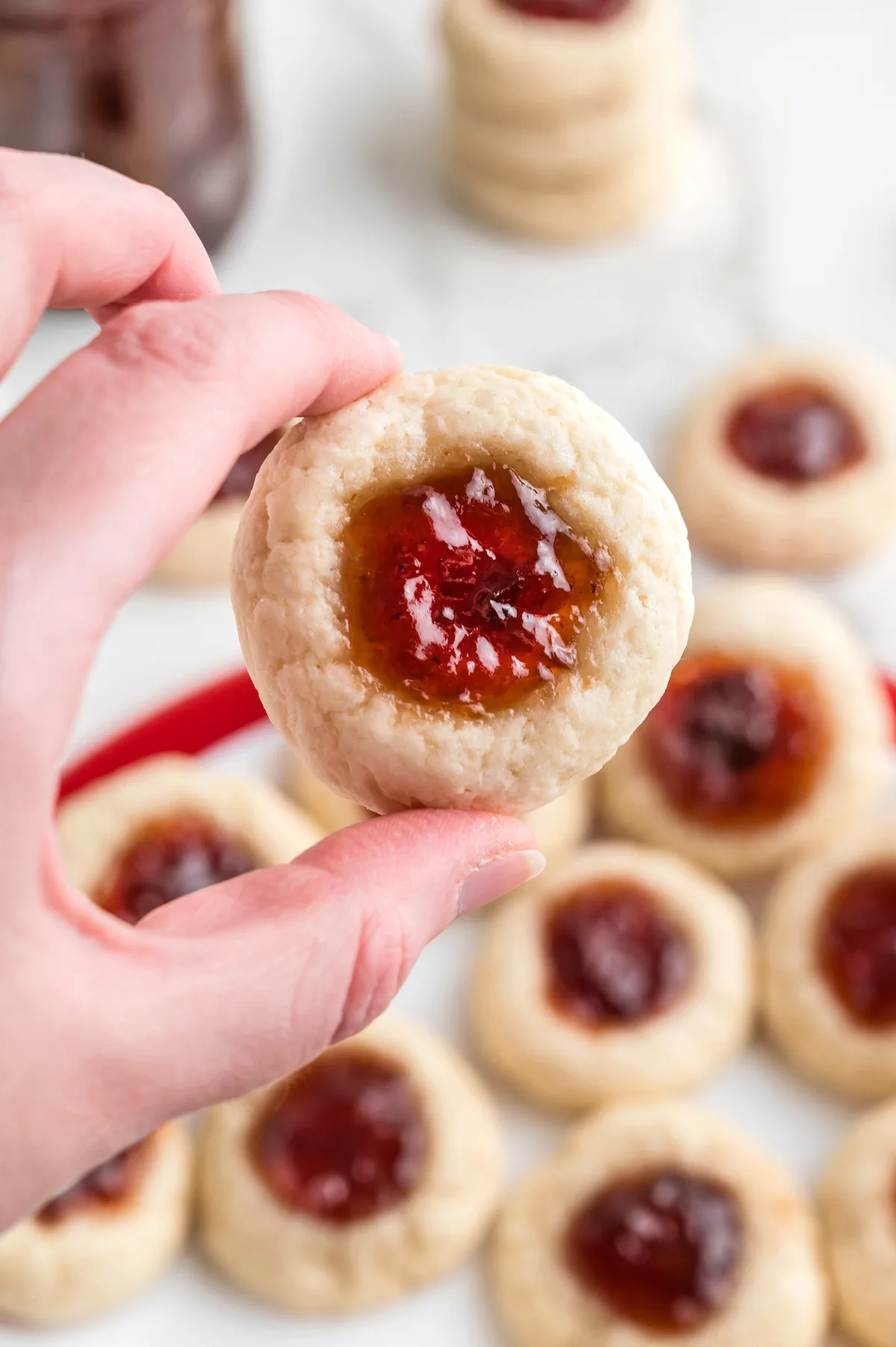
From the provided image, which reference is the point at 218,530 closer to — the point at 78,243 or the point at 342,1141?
the point at 342,1141

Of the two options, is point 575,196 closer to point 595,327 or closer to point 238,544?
point 595,327

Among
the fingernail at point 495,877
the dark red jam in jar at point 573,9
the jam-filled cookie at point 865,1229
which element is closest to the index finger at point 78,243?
the fingernail at point 495,877

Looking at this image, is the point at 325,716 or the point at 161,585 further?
the point at 161,585

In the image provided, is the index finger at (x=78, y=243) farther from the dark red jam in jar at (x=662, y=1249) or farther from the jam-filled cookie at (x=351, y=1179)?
the dark red jam in jar at (x=662, y=1249)

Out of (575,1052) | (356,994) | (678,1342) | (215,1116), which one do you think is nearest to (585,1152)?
(575,1052)

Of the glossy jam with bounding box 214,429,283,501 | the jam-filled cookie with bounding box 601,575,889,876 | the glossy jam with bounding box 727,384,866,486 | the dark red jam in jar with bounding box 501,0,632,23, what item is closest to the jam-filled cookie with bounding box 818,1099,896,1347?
the jam-filled cookie with bounding box 601,575,889,876

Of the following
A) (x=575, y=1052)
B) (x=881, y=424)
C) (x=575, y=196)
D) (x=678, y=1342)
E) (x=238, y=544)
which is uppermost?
(x=238, y=544)
